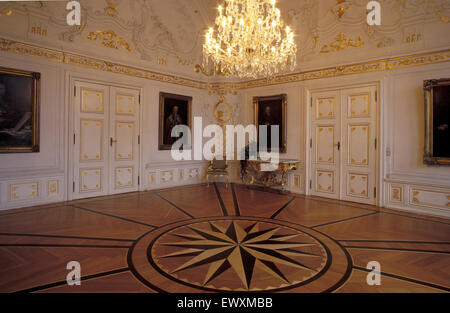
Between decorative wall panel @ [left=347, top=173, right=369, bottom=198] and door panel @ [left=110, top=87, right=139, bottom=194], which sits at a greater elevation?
door panel @ [left=110, top=87, right=139, bottom=194]

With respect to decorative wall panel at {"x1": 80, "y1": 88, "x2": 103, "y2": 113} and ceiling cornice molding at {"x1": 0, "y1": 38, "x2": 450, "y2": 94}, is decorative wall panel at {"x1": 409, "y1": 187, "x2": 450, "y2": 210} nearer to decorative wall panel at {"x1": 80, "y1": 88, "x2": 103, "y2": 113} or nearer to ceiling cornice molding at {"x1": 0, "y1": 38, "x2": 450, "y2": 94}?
ceiling cornice molding at {"x1": 0, "y1": 38, "x2": 450, "y2": 94}

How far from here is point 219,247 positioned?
11.0 feet

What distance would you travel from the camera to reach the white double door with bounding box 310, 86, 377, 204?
595 centimetres

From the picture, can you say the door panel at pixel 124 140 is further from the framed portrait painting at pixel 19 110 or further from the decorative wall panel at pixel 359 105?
the decorative wall panel at pixel 359 105

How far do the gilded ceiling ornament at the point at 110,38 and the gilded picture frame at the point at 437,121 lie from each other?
6.35m

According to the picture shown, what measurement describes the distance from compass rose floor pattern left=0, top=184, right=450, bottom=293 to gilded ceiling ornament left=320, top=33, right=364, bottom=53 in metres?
3.50

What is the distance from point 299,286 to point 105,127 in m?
5.45

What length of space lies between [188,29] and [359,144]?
539 cm

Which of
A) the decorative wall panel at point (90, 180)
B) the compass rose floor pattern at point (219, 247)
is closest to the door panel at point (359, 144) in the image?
the compass rose floor pattern at point (219, 247)

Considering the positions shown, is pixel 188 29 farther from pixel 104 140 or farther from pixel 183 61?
pixel 104 140

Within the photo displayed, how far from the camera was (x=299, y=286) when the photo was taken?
8.13 ft

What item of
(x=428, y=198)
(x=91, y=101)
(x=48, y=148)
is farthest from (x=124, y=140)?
(x=428, y=198)

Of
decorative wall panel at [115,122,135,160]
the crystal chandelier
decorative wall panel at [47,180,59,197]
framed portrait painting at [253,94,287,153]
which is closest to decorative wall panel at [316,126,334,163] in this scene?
framed portrait painting at [253,94,287,153]
